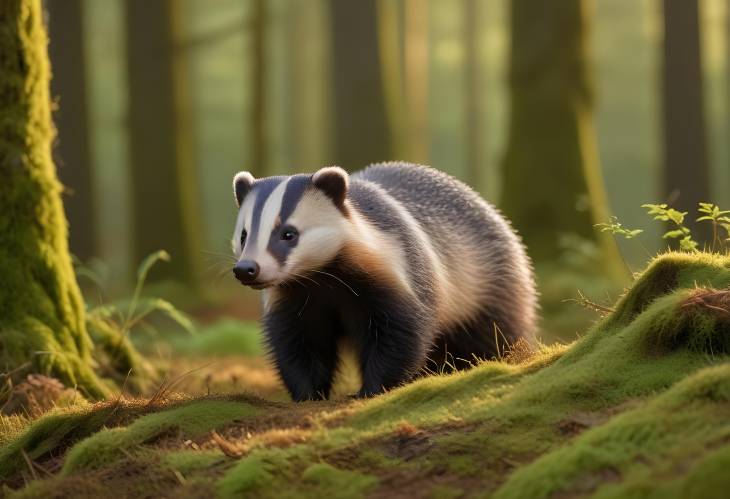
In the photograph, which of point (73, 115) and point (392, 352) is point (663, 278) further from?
point (73, 115)

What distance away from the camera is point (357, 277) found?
561cm

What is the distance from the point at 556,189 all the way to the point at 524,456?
8493 millimetres

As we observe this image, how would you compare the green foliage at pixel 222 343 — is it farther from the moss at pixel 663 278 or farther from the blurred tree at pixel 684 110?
the moss at pixel 663 278

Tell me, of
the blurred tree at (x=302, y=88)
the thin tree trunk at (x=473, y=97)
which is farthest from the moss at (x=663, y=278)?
the blurred tree at (x=302, y=88)

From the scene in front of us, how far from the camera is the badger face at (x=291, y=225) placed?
530 cm

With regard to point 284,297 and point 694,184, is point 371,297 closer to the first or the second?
point 284,297

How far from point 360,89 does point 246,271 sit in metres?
9.51

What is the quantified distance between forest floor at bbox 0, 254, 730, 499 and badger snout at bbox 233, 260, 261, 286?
0.65 metres

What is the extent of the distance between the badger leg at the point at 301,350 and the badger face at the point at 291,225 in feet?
1.57

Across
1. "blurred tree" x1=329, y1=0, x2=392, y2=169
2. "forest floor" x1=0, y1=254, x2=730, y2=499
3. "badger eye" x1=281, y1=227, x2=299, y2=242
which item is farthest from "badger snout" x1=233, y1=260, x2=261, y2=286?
"blurred tree" x1=329, y1=0, x2=392, y2=169

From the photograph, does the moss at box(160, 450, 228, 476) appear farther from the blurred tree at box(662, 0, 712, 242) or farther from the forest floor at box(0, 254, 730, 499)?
the blurred tree at box(662, 0, 712, 242)

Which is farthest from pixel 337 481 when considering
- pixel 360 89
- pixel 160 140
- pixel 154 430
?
pixel 160 140

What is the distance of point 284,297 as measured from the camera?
5.86m

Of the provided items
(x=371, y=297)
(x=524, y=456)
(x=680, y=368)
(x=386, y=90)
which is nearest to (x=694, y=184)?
(x=386, y=90)
